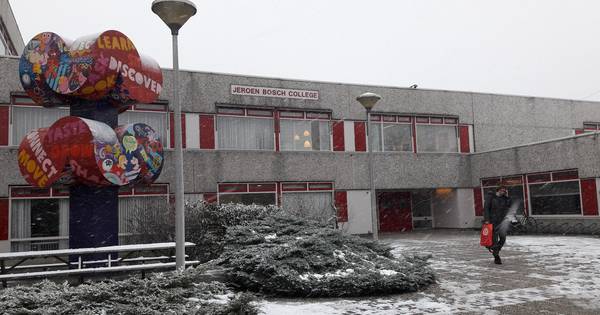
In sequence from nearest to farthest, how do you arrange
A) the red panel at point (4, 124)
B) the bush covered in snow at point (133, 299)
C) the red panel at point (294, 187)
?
the bush covered in snow at point (133, 299) → the red panel at point (4, 124) → the red panel at point (294, 187)

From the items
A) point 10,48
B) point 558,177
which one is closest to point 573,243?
point 558,177

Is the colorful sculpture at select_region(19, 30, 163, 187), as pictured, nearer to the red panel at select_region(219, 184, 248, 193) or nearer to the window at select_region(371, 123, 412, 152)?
the red panel at select_region(219, 184, 248, 193)

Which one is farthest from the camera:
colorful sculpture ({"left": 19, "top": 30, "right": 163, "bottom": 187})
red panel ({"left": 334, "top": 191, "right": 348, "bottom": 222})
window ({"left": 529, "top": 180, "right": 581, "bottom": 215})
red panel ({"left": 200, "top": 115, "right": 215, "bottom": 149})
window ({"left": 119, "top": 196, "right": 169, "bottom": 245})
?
red panel ({"left": 334, "top": 191, "right": 348, "bottom": 222})

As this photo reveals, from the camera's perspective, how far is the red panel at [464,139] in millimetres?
25266

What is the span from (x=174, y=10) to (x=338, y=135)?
1474cm

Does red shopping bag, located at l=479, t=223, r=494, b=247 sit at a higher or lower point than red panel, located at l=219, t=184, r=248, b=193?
lower

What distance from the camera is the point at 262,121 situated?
21.3 m

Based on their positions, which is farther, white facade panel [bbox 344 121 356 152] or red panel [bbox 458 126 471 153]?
red panel [bbox 458 126 471 153]

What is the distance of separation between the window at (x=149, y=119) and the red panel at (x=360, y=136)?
27.1 feet

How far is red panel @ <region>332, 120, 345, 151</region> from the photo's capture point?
73.6 feet

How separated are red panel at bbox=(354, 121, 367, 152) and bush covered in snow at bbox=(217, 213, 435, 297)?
12816 mm

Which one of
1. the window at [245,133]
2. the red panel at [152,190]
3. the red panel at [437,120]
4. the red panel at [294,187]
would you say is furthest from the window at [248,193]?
the red panel at [437,120]

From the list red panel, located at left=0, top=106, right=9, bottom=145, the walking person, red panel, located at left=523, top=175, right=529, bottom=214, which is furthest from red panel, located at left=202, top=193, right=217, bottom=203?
red panel, located at left=523, top=175, right=529, bottom=214

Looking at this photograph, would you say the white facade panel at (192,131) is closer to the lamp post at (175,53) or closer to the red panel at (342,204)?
the red panel at (342,204)
